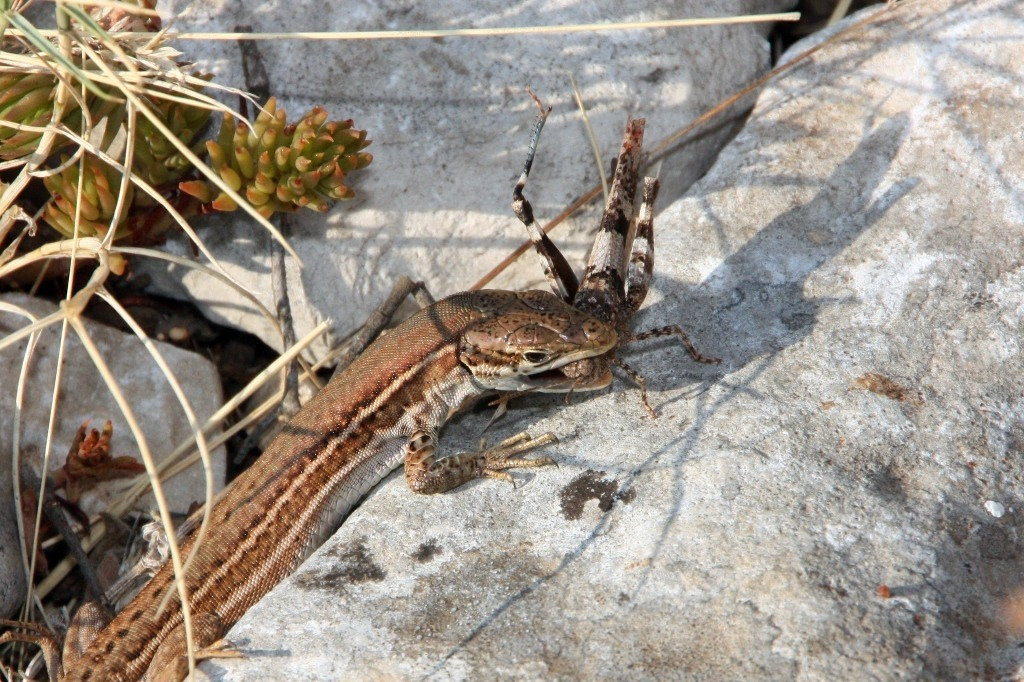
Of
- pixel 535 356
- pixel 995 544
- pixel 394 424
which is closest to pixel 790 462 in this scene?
pixel 995 544

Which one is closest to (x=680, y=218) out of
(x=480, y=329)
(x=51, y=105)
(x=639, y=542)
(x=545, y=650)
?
(x=480, y=329)

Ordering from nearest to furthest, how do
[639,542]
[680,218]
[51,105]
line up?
[639,542]
[51,105]
[680,218]

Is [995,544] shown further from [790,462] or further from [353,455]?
[353,455]

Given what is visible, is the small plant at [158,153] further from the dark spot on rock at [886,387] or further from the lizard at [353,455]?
the dark spot on rock at [886,387]

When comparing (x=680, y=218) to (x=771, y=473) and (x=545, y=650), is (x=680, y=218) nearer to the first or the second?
(x=771, y=473)

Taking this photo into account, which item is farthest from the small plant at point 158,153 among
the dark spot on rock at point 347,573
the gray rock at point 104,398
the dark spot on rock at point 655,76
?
the dark spot on rock at point 347,573

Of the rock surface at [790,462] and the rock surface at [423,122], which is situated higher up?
the rock surface at [423,122]

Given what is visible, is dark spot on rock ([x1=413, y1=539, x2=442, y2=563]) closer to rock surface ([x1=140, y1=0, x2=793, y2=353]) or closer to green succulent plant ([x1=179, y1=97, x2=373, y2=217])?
rock surface ([x1=140, y1=0, x2=793, y2=353])
